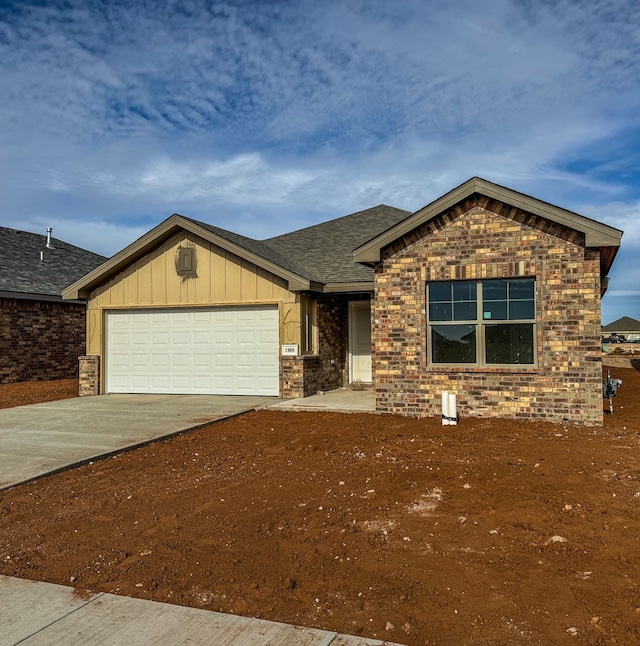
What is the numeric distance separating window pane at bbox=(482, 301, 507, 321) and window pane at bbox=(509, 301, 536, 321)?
0.12m

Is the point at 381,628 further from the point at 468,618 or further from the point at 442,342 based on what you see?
the point at 442,342

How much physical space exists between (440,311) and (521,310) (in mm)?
1394

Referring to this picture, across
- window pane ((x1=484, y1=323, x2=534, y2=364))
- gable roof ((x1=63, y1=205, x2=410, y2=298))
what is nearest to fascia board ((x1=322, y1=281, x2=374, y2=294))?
gable roof ((x1=63, y1=205, x2=410, y2=298))

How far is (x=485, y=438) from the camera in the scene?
26.7 feet

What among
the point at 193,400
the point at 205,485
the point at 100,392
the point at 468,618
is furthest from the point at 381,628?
the point at 100,392

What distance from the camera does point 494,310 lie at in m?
9.66

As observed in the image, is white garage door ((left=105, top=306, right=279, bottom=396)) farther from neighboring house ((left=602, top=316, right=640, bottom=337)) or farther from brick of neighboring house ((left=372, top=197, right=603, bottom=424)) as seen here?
neighboring house ((left=602, top=316, right=640, bottom=337))

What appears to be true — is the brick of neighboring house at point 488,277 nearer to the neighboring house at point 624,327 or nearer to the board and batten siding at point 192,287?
the board and batten siding at point 192,287

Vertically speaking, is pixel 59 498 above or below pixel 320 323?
below

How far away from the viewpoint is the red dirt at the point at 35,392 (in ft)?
45.1

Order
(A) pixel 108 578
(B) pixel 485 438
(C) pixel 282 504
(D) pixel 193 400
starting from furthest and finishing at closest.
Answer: (D) pixel 193 400 < (B) pixel 485 438 < (C) pixel 282 504 < (A) pixel 108 578

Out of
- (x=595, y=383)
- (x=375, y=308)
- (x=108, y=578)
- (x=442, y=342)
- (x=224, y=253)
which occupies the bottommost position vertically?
(x=108, y=578)

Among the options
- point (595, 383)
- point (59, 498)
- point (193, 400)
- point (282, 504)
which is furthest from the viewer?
point (193, 400)

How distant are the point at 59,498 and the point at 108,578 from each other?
7.21 ft
